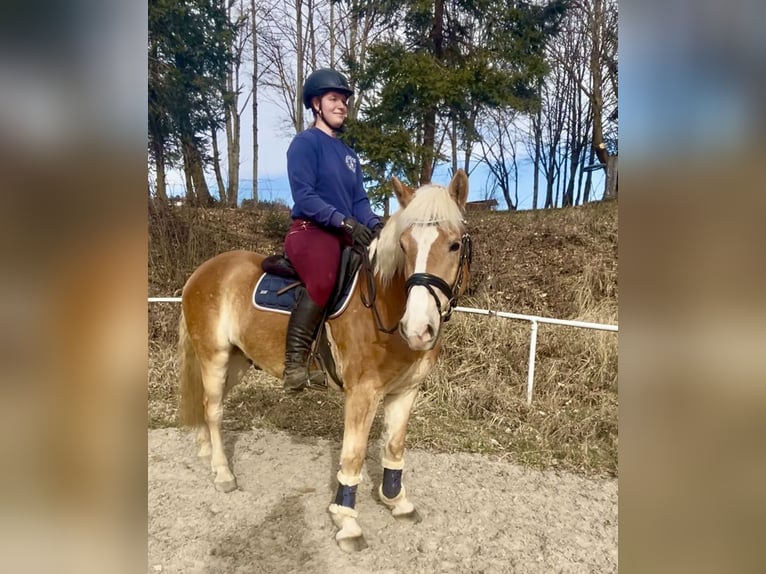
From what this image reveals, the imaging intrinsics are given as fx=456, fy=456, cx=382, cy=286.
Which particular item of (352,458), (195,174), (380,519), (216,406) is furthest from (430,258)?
(195,174)

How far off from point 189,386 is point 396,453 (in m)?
1.45

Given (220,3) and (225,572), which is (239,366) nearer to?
(225,572)

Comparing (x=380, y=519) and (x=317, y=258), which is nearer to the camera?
(x=317, y=258)

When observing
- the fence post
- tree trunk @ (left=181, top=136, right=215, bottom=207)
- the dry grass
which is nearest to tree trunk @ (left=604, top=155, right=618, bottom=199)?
the dry grass

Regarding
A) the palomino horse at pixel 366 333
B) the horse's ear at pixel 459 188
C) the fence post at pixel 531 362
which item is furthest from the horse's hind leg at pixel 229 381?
the fence post at pixel 531 362

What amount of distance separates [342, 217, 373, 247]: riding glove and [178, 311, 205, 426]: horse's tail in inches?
58.4

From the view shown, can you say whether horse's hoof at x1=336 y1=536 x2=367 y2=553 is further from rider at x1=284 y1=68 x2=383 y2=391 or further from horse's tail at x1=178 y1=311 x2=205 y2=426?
horse's tail at x1=178 y1=311 x2=205 y2=426

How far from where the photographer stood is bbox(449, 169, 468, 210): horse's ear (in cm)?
183

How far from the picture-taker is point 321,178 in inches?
87.3

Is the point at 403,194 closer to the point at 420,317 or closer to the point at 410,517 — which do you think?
the point at 420,317

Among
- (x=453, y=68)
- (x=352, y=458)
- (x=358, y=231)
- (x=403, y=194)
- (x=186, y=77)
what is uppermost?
(x=453, y=68)

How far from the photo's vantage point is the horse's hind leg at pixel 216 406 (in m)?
2.68

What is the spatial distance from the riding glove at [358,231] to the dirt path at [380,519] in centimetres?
143
